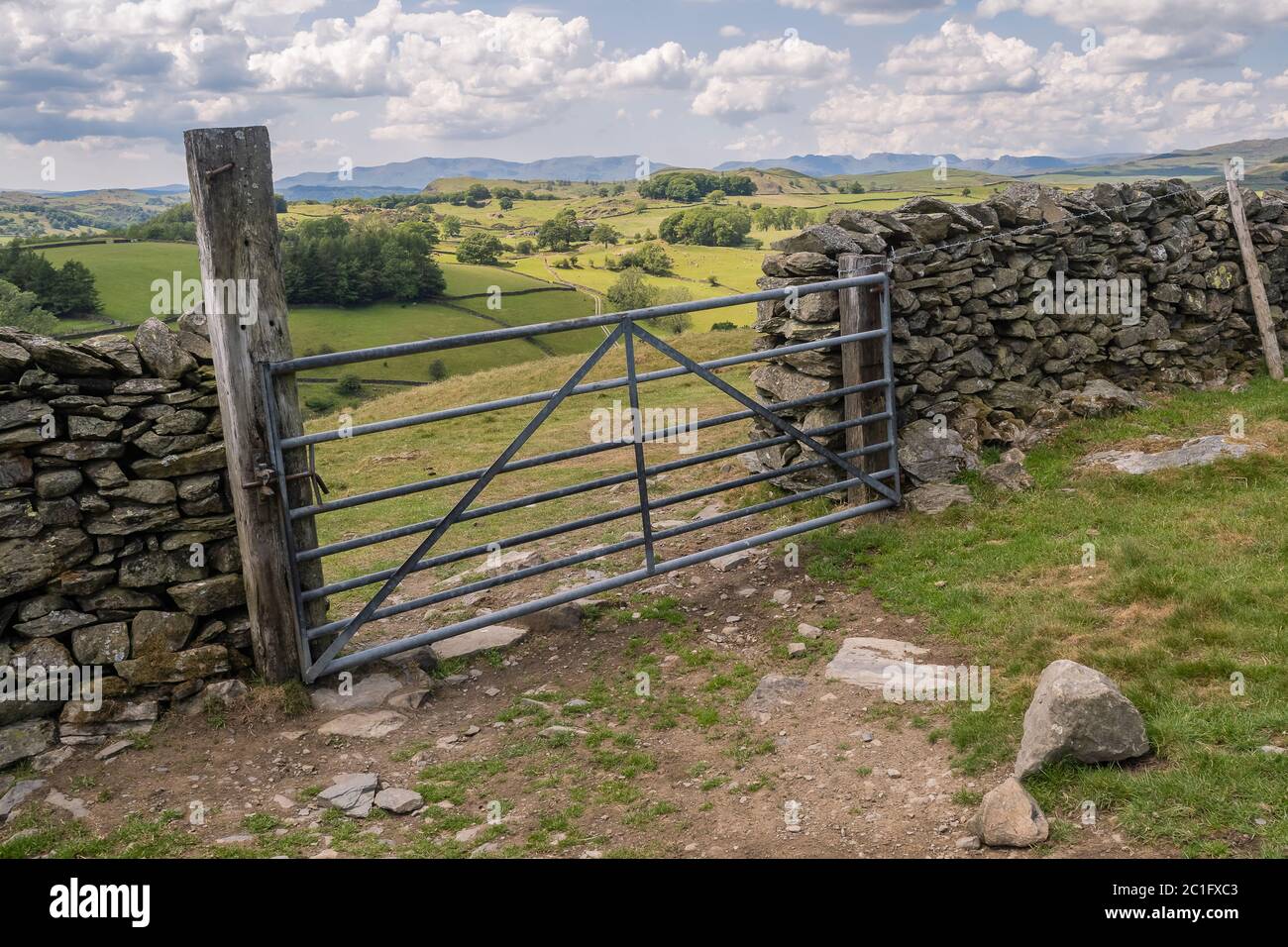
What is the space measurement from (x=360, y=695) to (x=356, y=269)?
56611mm

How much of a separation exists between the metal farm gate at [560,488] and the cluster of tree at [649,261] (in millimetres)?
53916

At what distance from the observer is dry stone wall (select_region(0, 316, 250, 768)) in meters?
5.59

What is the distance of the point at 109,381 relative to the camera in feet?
19.0

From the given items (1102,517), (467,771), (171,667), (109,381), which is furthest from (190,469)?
(1102,517)

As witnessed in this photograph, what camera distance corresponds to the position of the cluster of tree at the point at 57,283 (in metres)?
51.4

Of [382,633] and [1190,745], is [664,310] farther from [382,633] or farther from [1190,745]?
[1190,745]

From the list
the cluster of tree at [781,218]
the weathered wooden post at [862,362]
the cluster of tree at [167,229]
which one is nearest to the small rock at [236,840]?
the weathered wooden post at [862,362]

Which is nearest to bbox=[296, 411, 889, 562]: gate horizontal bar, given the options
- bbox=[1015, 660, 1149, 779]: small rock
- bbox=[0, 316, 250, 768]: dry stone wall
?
bbox=[0, 316, 250, 768]: dry stone wall

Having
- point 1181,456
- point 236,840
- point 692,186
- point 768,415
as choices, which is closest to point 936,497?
point 768,415

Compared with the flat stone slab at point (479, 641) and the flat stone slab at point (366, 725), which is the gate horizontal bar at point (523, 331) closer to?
the flat stone slab at point (479, 641)

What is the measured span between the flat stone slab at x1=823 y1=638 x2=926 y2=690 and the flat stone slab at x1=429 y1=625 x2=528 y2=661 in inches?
90.8

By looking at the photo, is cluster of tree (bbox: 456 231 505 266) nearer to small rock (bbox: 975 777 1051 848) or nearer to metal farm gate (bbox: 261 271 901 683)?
metal farm gate (bbox: 261 271 901 683)

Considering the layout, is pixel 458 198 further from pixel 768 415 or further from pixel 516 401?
pixel 516 401

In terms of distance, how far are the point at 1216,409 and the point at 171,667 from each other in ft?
34.1
